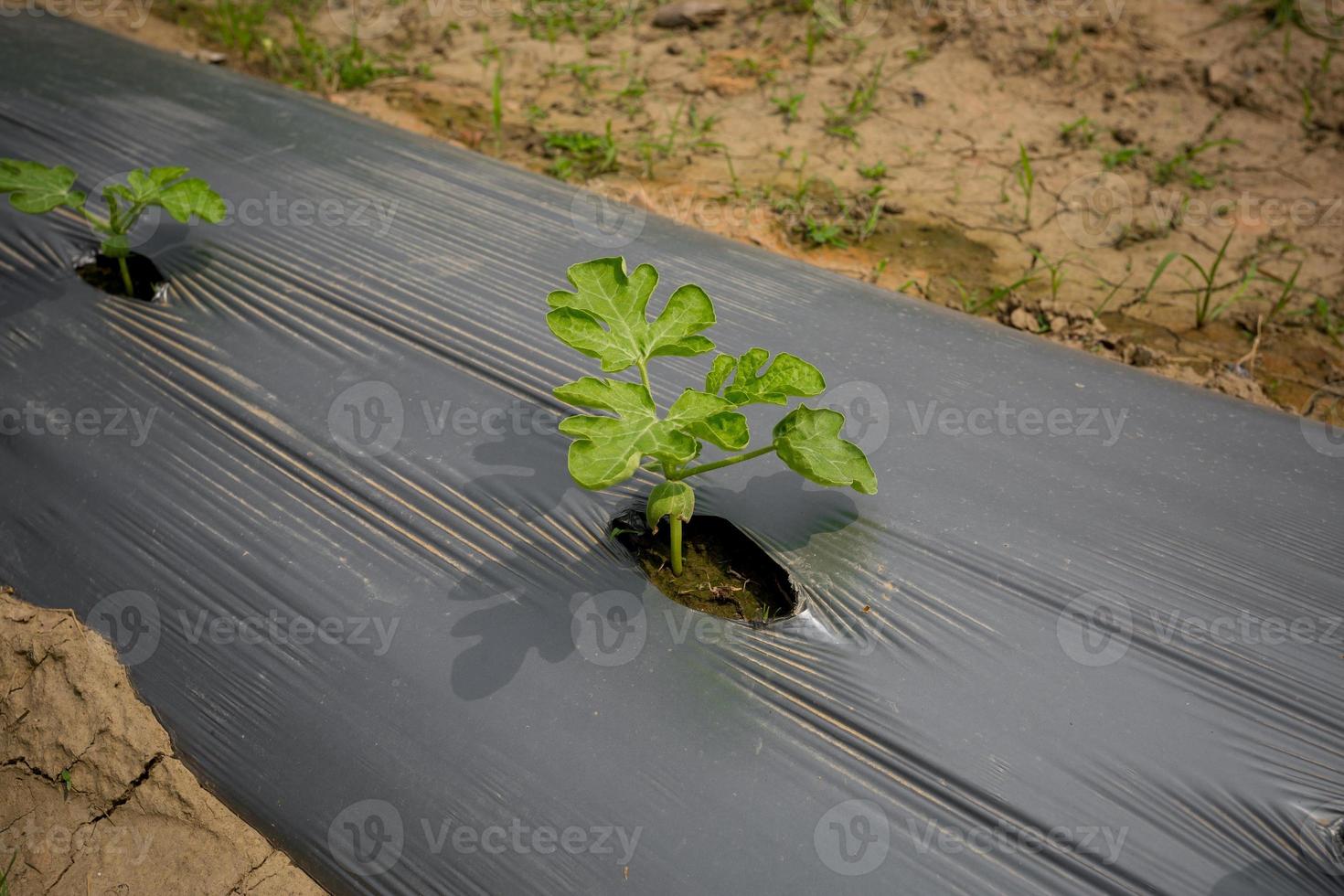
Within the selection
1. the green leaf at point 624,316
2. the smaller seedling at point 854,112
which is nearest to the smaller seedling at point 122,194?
the green leaf at point 624,316

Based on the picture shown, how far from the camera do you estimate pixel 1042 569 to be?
1510 mm

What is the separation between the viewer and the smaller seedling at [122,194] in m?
1.99

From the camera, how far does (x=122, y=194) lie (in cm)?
203

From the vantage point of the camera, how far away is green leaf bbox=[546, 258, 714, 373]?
139 cm

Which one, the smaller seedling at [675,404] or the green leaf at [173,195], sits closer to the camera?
the smaller seedling at [675,404]

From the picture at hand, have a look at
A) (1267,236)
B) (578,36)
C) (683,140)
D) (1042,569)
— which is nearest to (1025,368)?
(1042,569)

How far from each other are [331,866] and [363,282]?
1304 millimetres
